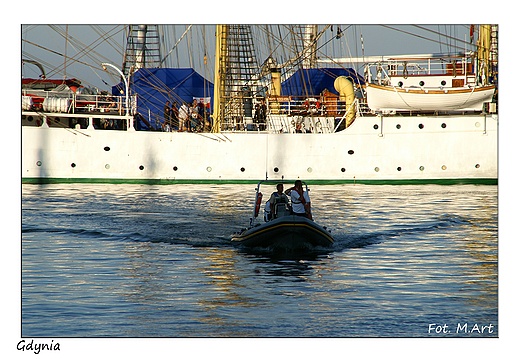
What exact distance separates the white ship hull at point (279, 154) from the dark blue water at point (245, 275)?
35.8 feet

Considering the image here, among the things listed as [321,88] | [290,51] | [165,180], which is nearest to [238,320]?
[165,180]

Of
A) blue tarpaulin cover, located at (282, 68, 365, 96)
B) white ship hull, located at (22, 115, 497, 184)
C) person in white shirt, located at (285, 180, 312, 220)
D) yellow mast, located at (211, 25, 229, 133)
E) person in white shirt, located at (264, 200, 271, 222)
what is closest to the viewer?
person in white shirt, located at (285, 180, 312, 220)

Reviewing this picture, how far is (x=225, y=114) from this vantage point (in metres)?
35.2

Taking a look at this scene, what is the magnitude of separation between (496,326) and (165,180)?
90.9 ft

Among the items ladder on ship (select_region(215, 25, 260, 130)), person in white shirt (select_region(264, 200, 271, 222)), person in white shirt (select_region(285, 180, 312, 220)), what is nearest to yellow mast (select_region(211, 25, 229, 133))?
ladder on ship (select_region(215, 25, 260, 130))

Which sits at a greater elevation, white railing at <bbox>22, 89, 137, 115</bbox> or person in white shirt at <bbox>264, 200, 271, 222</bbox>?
white railing at <bbox>22, 89, 137, 115</bbox>

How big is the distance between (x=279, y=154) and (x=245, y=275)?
2234cm

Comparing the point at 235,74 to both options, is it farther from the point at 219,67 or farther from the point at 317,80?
the point at 317,80

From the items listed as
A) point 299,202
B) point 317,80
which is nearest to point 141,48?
point 317,80

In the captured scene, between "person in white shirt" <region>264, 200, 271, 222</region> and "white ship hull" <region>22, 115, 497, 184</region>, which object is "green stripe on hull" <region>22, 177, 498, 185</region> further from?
"person in white shirt" <region>264, 200, 271, 222</region>

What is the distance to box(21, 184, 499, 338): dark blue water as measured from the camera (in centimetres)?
923

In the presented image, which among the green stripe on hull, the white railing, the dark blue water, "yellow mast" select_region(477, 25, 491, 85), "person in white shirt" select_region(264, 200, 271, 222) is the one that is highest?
"yellow mast" select_region(477, 25, 491, 85)

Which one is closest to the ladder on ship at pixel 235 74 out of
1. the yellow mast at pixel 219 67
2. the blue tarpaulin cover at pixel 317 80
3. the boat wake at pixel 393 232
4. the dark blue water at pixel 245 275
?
the yellow mast at pixel 219 67

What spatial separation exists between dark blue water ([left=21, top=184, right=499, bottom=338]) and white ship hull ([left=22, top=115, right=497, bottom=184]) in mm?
10899
